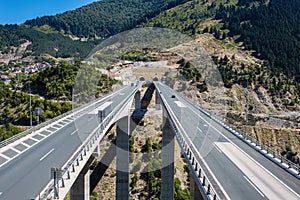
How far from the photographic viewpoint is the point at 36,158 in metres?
14.8

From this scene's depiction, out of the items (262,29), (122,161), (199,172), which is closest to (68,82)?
(122,161)

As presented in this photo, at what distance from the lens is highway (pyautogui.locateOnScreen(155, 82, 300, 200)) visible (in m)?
11.4

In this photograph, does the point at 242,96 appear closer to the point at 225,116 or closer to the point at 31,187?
the point at 225,116

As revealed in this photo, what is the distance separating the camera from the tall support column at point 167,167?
95.4 ft

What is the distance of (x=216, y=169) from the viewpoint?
13945mm

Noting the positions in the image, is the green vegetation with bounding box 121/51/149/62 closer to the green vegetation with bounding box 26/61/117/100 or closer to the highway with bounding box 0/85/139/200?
the green vegetation with bounding box 26/61/117/100

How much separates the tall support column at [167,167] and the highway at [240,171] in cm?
813

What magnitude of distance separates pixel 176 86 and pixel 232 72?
13.1m

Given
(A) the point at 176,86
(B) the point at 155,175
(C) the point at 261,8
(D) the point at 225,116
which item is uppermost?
(C) the point at 261,8

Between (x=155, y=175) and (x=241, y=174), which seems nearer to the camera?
(x=241, y=174)

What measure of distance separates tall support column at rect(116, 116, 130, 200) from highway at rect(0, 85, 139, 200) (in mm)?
8854

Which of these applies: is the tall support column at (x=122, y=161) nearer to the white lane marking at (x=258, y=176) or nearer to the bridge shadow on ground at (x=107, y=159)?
the bridge shadow on ground at (x=107, y=159)

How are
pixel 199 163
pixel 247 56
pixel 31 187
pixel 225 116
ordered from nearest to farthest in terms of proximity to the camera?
pixel 31 187 → pixel 199 163 → pixel 225 116 → pixel 247 56

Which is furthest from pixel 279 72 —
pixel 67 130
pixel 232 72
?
pixel 67 130
